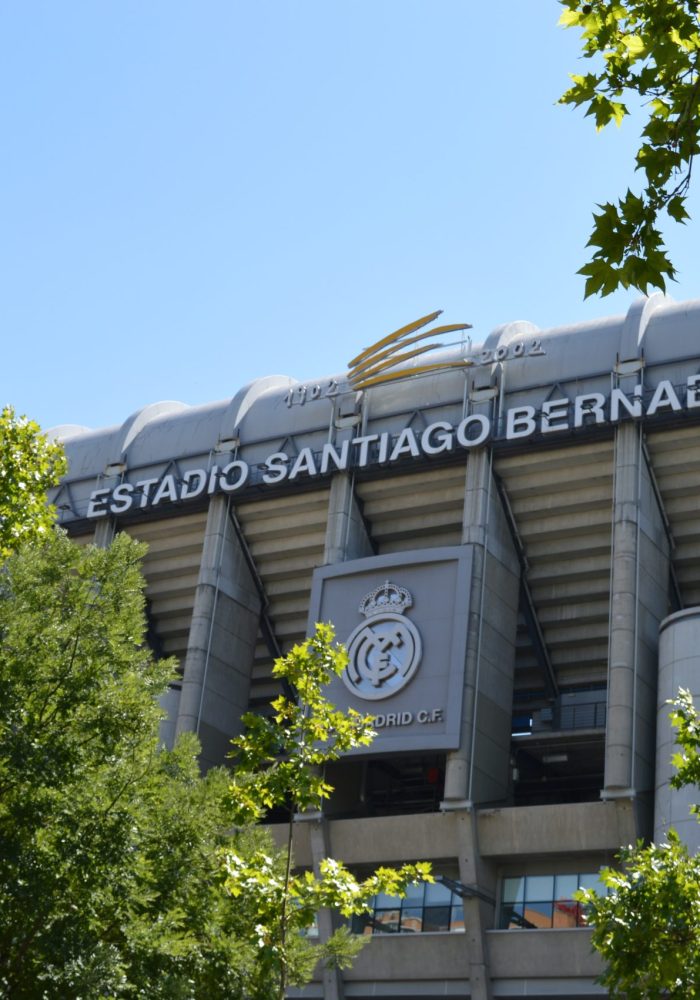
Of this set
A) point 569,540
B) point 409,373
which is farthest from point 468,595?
point 409,373

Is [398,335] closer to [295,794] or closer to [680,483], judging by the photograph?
[680,483]

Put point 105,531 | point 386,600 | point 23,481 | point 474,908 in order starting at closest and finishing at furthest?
point 23,481 < point 474,908 < point 386,600 < point 105,531

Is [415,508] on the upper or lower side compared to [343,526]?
upper

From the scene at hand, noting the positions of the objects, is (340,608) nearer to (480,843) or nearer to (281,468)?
(281,468)

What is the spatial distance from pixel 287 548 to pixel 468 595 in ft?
39.2

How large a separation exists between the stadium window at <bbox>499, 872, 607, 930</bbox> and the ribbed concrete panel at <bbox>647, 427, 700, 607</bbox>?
13994 millimetres

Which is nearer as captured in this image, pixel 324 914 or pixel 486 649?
pixel 324 914

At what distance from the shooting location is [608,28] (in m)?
11.7

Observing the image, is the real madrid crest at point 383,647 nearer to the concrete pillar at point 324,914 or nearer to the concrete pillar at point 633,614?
the concrete pillar at point 324,914

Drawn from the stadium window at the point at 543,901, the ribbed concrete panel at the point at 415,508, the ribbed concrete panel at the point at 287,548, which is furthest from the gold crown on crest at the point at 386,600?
the stadium window at the point at 543,901

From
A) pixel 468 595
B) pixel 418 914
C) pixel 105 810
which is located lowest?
pixel 105 810

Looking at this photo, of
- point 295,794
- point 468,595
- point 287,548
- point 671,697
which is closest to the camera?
point 295,794

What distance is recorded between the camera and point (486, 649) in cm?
5225

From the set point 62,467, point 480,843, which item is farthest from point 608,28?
point 480,843
